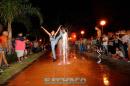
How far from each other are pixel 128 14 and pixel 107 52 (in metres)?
4.85

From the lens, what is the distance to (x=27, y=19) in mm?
30047

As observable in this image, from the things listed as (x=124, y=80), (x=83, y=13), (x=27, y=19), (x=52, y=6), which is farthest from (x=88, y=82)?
(x=52, y=6)

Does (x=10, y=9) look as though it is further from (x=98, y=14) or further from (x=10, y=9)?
(x=98, y=14)

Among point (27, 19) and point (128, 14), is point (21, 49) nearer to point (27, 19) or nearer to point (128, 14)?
point (27, 19)

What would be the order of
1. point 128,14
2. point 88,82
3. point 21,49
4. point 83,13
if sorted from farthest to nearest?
point 83,13 < point 128,14 < point 21,49 < point 88,82

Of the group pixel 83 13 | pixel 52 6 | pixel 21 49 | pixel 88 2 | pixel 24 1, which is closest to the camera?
pixel 21 49

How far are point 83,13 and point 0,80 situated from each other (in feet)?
151

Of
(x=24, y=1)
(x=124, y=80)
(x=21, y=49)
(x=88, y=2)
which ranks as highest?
(x=88, y=2)

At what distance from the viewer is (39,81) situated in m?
12.0

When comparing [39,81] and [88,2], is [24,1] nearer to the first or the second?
[39,81]

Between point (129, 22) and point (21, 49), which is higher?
point (129, 22)

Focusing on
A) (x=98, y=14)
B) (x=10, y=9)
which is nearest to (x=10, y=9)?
(x=10, y=9)

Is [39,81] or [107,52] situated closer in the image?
[39,81]

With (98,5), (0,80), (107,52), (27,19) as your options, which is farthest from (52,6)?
(0,80)
